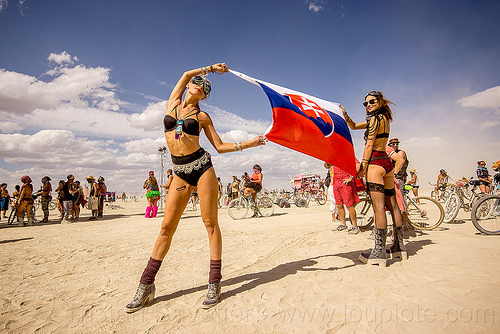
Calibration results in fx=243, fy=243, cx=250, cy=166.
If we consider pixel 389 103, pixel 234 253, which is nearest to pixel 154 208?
pixel 234 253

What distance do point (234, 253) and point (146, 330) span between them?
2.74 meters

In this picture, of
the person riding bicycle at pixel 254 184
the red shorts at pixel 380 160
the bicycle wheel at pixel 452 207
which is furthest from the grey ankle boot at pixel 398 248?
the person riding bicycle at pixel 254 184

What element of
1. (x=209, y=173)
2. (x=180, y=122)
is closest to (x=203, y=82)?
(x=180, y=122)

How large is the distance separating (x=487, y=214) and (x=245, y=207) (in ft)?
27.5

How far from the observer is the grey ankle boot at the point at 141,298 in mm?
A: 2473

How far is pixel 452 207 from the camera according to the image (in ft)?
25.0

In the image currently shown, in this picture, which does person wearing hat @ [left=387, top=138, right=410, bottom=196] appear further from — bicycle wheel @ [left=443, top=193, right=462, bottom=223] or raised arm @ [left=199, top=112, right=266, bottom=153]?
raised arm @ [left=199, top=112, right=266, bottom=153]

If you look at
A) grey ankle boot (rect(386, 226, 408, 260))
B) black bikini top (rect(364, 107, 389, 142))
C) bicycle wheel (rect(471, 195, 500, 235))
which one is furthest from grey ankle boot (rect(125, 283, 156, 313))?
bicycle wheel (rect(471, 195, 500, 235))

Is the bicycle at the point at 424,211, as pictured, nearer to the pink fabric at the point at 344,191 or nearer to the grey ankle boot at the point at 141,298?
the pink fabric at the point at 344,191

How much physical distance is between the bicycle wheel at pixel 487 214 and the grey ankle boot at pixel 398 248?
3.02m

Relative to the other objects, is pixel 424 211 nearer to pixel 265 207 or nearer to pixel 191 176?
pixel 191 176

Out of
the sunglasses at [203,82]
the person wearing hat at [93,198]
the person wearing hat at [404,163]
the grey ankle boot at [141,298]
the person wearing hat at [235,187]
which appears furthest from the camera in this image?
the person wearing hat at [235,187]

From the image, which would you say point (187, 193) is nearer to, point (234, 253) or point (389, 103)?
point (234, 253)

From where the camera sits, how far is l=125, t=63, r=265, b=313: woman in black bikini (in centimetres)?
263
